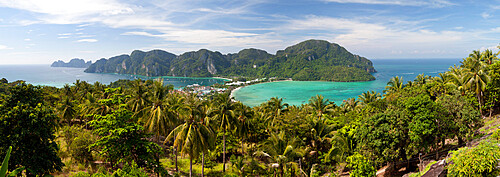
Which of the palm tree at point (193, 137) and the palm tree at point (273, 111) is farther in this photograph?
the palm tree at point (273, 111)

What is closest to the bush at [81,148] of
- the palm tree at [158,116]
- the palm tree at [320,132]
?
the palm tree at [158,116]

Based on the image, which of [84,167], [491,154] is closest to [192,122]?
[84,167]

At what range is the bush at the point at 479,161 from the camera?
9328 mm

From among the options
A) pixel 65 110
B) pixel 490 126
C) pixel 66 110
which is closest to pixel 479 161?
pixel 490 126

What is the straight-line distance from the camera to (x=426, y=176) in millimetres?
11461

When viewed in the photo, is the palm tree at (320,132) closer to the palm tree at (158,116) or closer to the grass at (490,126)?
the grass at (490,126)

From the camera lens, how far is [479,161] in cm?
948

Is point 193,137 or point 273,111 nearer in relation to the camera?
point 193,137

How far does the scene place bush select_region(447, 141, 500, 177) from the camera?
30.6 feet

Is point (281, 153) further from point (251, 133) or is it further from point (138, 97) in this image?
point (138, 97)

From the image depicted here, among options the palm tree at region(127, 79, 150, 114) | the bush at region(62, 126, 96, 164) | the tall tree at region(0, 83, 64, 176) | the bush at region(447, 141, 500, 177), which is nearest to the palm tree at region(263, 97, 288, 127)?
the palm tree at region(127, 79, 150, 114)

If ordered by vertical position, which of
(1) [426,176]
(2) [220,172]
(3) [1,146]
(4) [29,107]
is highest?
(4) [29,107]

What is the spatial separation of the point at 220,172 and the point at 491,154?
20271 mm

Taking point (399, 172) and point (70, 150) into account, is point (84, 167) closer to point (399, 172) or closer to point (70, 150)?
point (70, 150)
